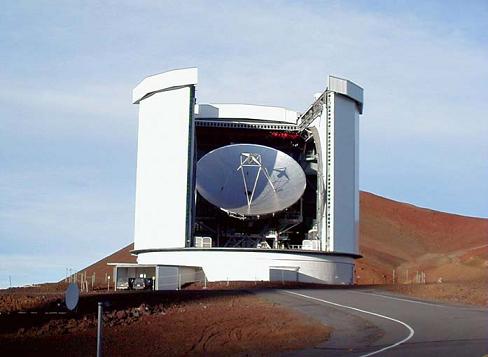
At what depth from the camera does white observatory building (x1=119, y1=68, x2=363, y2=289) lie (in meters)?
52.0

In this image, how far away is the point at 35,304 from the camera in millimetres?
31969

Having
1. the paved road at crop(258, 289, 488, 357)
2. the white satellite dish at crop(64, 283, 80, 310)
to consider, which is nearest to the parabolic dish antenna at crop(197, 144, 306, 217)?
the paved road at crop(258, 289, 488, 357)

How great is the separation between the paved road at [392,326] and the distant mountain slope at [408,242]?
6081cm

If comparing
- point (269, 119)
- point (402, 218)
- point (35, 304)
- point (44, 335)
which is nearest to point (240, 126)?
point (269, 119)

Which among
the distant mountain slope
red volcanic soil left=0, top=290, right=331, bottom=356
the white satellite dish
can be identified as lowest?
red volcanic soil left=0, top=290, right=331, bottom=356

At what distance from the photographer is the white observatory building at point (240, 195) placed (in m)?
52.0

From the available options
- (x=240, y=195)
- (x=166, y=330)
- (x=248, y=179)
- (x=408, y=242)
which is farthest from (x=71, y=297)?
(x=408, y=242)

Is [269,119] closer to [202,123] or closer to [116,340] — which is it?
[202,123]

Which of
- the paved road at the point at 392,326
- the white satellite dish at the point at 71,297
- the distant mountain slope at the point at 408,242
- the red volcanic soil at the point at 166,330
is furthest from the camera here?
the distant mountain slope at the point at 408,242

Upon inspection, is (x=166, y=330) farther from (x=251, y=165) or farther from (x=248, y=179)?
(x=248, y=179)

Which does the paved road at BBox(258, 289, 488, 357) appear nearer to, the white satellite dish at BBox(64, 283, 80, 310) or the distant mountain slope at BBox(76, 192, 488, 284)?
the white satellite dish at BBox(64, 283, 80, 310)

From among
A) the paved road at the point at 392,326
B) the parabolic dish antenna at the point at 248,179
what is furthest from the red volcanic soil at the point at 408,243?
the paved road at the point at 392,326

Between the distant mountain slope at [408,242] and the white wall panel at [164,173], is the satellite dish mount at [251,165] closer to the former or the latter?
the white wall panel at [164,173]

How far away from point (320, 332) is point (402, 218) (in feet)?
438
